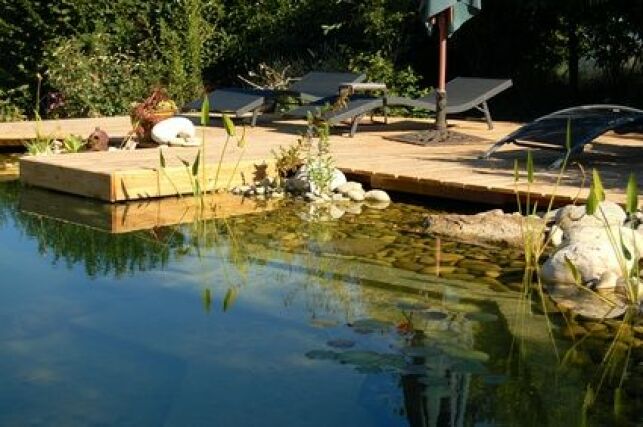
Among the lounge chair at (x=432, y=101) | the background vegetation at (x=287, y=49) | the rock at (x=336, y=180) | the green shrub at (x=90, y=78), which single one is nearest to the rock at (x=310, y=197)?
the rock at (x=336, y=180)

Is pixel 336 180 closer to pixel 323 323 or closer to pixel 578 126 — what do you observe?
pixel 578 126

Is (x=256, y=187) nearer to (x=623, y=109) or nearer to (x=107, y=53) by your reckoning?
(x=623, y=109)

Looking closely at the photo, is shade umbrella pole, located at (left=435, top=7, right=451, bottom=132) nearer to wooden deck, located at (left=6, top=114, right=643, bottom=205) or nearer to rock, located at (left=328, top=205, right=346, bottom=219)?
wooden deck, located at (left=6, top=114, right=643, bottom=205)

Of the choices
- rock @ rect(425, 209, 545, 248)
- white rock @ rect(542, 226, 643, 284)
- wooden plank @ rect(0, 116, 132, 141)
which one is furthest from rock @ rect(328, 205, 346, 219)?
wooden plank @ rect(0, 116, 132, 141)

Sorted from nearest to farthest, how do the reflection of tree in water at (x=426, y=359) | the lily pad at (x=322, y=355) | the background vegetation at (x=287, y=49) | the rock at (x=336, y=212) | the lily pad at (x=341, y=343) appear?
the reflection of tree in water at (x=426, y=359) → the lily pad at (x=322, y=355) → the lily pad at (x=341, y=343) → the rock at (x=336, y=212) → the background vegetation at (x=287, y=49)

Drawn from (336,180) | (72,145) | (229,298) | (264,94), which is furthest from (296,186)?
(264,94)

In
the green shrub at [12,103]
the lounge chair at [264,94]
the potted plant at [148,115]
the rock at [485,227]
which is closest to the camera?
the rock at [485,227]

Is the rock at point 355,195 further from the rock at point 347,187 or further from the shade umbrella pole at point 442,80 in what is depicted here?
the shade umbrella pole at point 442,80

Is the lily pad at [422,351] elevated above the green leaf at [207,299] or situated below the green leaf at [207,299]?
below

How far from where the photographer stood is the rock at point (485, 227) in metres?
5.77

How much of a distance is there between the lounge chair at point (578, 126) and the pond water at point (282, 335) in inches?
65.8

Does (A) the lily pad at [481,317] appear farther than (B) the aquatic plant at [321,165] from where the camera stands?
No

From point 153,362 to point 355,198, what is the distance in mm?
3565

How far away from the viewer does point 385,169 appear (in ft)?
23.9
